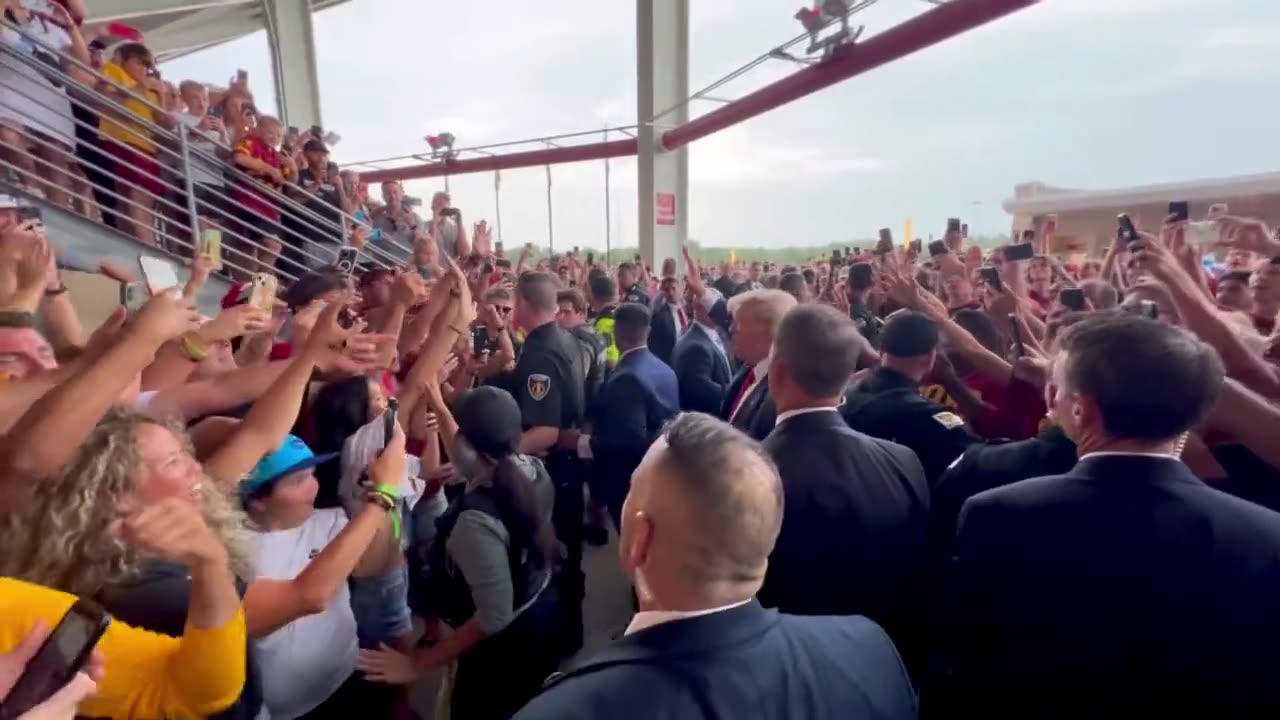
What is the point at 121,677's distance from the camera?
1.27 m

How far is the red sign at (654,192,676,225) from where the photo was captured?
41.2 ft

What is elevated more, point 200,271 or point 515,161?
point 515,161

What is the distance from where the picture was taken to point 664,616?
1.05 meters

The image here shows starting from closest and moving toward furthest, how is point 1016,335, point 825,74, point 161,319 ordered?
point 161,319
point 1016,335
point 825,74

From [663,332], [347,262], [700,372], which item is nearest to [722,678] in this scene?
[347,262]

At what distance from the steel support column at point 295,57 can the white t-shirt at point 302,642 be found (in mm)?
13672

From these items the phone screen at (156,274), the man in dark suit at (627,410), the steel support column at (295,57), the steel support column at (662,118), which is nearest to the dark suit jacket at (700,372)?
the man in dark suit at (627,410)

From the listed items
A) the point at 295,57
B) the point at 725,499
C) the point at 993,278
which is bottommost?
the point at 725,499

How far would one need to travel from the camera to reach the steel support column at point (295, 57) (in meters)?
13.8

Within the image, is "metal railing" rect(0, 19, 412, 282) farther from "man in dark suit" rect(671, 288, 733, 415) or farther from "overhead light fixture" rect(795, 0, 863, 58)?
"overhead light fixture" rect(795, 0, 863, 58)

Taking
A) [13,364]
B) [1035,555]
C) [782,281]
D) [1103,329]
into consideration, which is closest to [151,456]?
[13,364]

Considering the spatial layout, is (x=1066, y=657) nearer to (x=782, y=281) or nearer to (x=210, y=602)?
(x=210, y=602)

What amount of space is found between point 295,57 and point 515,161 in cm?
436

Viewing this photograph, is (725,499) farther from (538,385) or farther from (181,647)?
(538,385)
